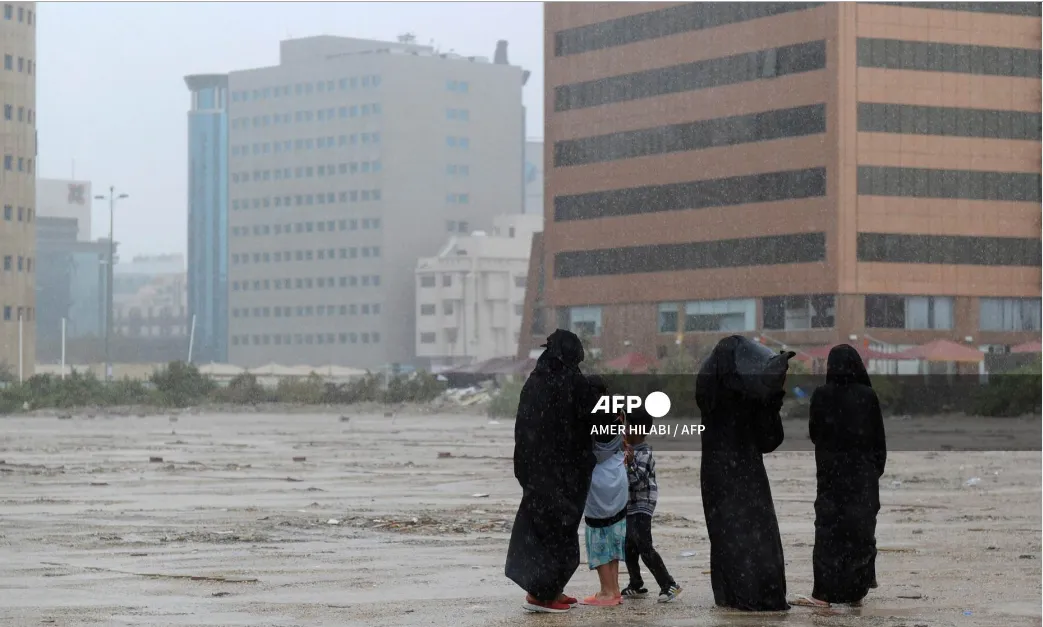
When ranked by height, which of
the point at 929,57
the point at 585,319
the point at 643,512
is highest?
the point at 929,57

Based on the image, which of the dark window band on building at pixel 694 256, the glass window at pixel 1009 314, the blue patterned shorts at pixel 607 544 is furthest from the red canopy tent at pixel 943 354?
the blue patterned shorts at pixel 607 544

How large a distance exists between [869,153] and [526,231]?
226 ft

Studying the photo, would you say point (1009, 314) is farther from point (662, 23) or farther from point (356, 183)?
point (356, 183)

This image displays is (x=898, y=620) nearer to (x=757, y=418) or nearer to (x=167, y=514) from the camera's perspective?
(x=757, y=418)

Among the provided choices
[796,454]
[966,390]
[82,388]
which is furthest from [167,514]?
[82,388]

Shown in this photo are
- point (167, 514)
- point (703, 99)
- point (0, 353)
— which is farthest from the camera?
point (0, 353)

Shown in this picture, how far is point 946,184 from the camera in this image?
6956cm

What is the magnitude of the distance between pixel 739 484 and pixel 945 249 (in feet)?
204

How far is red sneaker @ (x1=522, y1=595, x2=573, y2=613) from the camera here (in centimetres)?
936

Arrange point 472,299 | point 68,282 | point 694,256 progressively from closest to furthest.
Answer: point 694,256
point 472,299
point 68,282

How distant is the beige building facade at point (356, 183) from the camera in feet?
479

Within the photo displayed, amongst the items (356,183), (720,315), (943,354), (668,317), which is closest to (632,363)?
(720,315)

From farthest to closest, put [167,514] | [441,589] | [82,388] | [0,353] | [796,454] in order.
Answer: [0,353] < [82,388] < [796,454] < [167,514] < [441,589]

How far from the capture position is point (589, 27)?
7881 centimetres
